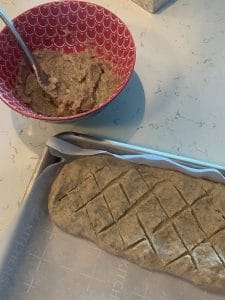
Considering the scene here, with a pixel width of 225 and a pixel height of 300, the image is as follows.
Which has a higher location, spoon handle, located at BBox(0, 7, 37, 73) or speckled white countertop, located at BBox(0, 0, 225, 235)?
spoon handle, located at BBox(0, 7, 37, 73)

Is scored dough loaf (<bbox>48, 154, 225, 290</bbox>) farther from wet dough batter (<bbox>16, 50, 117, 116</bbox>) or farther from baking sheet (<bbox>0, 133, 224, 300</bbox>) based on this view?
wet dough batter (<bbox>16, 50, 117, 116</bbox>)

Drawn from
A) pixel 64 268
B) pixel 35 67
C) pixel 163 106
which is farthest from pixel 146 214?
pixel 35 67

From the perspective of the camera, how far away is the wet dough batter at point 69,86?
925 mm

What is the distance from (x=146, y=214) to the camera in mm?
831

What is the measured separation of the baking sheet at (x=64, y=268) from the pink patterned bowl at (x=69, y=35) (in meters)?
0.22

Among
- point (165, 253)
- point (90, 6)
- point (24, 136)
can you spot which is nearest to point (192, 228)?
point (165, 253)

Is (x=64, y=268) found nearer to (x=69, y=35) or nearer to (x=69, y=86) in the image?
(x=69, y=86)

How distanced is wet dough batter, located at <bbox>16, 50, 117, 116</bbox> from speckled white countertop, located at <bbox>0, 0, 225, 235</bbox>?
0.24 feet

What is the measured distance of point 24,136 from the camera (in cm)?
99

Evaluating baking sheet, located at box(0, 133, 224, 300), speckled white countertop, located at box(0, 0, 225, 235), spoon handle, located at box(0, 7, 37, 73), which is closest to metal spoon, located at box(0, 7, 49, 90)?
spoon handle, located at box(0, 7, 37, 73)

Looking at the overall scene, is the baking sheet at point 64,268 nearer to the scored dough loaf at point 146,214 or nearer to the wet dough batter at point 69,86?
the scored dough loaf at point 146,214

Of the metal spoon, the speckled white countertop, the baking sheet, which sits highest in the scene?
the metal spoon

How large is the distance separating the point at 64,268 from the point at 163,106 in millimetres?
432

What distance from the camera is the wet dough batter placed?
0.93 meters
